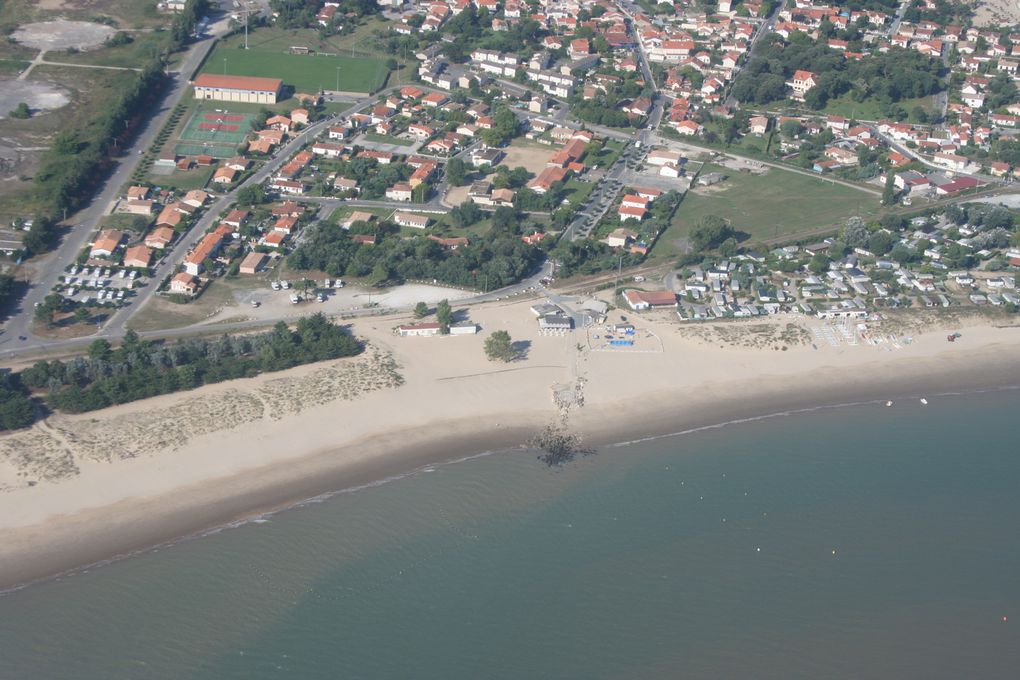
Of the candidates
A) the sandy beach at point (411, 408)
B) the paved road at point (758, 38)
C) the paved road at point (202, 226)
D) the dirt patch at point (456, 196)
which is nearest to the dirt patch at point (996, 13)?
the paved road at point (758, 38)

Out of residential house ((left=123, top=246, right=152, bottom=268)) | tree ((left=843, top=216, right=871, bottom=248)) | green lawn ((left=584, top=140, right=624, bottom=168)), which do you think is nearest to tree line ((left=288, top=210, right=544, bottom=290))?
residential house ((left=123, top=246, right=152, bottom=268))

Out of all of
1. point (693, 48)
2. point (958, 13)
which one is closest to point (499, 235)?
point (693, 48)

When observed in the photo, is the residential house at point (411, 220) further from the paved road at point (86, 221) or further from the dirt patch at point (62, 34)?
the dirt patch at point (62, 34)

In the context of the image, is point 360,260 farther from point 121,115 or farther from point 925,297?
point 925,297

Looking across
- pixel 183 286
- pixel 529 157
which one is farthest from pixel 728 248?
pixel 183 286

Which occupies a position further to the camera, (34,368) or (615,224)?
(615,224)

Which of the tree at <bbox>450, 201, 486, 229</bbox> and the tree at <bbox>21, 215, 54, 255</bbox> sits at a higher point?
the tree at <bbox>21, 215, 54, 255</bbox>

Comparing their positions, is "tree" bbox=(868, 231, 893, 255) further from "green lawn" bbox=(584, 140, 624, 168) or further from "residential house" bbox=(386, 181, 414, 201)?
"residential house" bbox=(386, 181, 414, 201)
